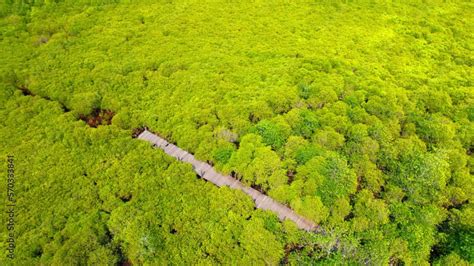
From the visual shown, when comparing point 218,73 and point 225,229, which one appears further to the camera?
point 218,73

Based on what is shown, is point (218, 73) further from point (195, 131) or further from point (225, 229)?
point (225, 229)

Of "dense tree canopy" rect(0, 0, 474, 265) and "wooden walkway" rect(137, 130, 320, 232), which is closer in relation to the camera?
"dense tree canopy" rect(0, 0, 474, 265)

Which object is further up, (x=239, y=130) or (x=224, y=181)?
(x=239, y=130)

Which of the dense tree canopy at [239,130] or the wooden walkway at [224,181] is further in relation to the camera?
the wooden walkway at [224,181]

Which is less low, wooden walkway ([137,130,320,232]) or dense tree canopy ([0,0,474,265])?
dense tree canopy ([0,0,474,265])

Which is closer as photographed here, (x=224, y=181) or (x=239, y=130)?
(x=224, y=181)

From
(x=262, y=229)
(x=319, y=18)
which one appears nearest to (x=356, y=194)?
(x=262, y=229)

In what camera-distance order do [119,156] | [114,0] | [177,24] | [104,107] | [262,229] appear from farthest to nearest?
[114,0] → [177,24] → [104,107] → [119,156] → [262,229]

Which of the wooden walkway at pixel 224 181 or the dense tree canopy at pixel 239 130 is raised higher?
the dense tree canopy at pixel 239 130
